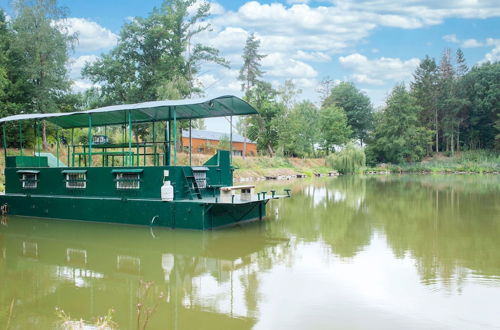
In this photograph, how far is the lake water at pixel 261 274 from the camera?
23.6 ft

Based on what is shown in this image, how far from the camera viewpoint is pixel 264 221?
17094 millimetres

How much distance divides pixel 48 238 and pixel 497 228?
14623mm

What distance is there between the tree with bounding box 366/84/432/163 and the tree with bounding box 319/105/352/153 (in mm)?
4924

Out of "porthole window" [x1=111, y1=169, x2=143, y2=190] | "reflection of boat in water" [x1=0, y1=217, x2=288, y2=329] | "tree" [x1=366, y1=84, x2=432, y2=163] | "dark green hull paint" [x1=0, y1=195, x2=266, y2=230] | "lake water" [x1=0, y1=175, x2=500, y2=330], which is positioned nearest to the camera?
"lake water" [x1=0, y1=175, x2=500, y2=330]

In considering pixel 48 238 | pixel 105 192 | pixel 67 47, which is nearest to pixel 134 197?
pixel 105 192

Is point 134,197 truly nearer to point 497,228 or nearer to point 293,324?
point 293,324

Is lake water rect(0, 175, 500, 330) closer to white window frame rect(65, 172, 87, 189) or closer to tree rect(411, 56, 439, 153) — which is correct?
white window frame rect(65, 172, 87, 189)

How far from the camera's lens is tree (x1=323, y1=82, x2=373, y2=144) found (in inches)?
2911

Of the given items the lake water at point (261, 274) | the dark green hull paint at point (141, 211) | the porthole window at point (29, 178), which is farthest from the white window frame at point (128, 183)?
the porthole window at point (29, 178)

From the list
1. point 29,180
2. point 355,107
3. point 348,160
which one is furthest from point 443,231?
point 355,107

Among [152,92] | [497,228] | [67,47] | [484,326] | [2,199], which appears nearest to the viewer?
[484,326]

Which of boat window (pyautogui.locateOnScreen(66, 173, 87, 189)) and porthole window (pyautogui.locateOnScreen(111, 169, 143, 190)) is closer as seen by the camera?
porthole window (pyautogui.locateOnScreen(111, 169, 143, 190))

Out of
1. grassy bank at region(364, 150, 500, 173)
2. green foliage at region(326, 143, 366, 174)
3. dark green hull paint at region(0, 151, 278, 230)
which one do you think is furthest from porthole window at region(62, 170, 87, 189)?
grassy bank at region(364, 150, 500, 173)

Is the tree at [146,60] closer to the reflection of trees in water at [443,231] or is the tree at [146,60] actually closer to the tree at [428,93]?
the reflection of trees in water at [443,231]
